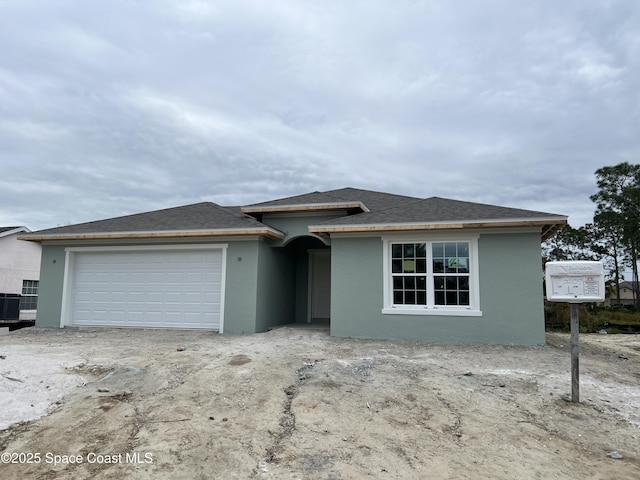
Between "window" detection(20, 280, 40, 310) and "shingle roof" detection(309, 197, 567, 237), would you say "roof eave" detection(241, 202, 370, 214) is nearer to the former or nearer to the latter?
"shingle roof" detection(309, 197, 567, 237)

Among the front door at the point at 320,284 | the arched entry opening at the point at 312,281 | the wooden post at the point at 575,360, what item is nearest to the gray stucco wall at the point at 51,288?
the arched entry opening at the point at 312,281

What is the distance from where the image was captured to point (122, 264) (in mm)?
12438

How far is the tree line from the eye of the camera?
85.0 ft

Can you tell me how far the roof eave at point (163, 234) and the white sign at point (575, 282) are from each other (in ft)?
23.9

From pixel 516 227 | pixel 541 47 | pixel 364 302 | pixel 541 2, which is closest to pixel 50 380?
pixel 364 302

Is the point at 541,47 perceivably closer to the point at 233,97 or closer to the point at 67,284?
the point at 233,97

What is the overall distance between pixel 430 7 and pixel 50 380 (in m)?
11.3

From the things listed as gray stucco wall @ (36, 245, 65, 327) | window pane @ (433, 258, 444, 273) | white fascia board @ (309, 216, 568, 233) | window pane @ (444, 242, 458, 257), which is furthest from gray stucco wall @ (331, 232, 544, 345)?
gray stucco wall @ (36, 245, 65, 327)

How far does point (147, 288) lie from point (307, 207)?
531cm

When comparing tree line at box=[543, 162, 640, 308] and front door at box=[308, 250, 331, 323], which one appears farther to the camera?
tree line at box=[543, 162, 640, 308]

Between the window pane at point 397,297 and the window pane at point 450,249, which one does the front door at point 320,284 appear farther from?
the window pane at point 450,249

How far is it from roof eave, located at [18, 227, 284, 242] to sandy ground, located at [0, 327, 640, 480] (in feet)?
12.3

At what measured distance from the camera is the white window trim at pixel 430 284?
971cm

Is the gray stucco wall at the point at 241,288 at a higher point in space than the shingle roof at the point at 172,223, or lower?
lower
